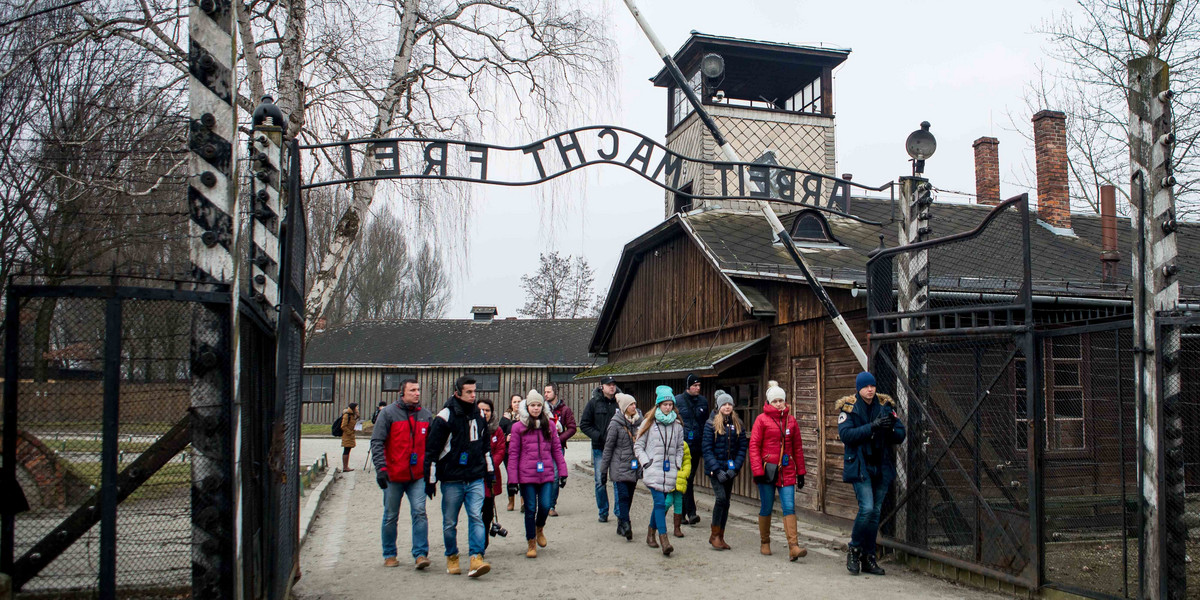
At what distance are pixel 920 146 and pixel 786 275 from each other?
3.71 meters

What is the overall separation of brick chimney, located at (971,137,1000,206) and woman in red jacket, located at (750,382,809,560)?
1516cm

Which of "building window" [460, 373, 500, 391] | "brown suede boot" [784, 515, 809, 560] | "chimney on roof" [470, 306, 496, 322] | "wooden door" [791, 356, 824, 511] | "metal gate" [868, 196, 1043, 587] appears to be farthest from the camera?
"chimney on roof" [470, 306, 496, 322]

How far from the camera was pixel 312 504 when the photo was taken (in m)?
14.0

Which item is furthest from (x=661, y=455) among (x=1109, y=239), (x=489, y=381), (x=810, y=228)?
(x=489, y=381)

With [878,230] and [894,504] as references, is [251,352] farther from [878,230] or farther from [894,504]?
[878,230]

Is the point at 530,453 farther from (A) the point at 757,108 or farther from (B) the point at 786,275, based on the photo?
(A) the point at 757,108

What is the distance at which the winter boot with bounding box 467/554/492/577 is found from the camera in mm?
8875

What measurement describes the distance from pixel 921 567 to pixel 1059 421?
5608 millimetres

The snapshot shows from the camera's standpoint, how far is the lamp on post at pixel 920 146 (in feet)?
34.2

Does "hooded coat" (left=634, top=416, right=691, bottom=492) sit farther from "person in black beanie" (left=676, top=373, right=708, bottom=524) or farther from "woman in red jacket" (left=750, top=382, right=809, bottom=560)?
"person in black beanie" (left=676, top=373, right=708, bottom=524)

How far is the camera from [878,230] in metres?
18.5

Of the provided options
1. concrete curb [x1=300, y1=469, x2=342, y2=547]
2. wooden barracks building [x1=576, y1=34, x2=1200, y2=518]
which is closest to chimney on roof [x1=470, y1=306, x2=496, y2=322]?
wooden barracks building [x1=576, y1=34, x2=1200, y2=518]

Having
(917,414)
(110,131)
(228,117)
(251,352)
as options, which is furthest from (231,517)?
(110,131)

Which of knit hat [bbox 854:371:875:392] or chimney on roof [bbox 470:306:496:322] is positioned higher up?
chimney on roof [bbox 470:306:496:322]
